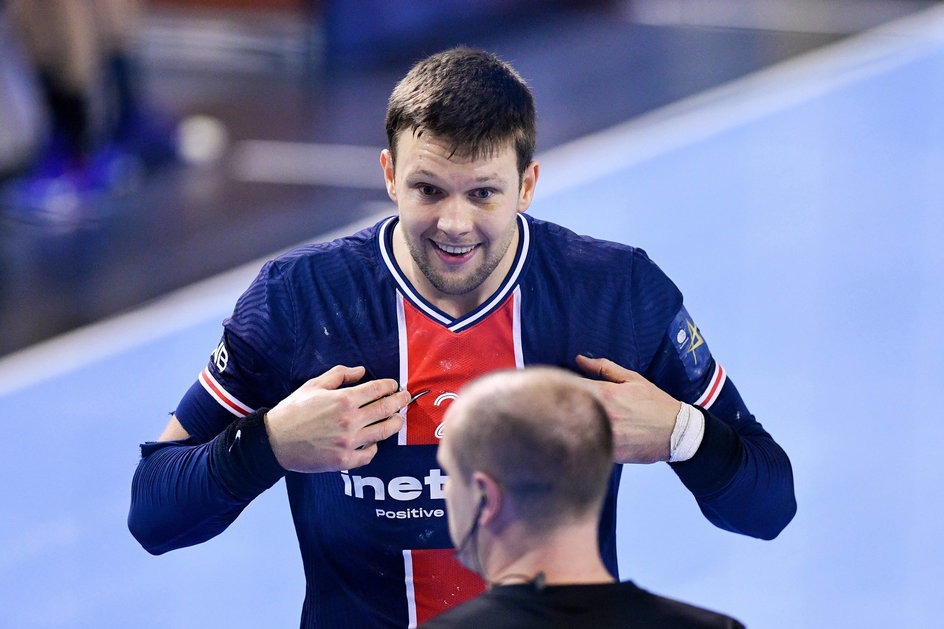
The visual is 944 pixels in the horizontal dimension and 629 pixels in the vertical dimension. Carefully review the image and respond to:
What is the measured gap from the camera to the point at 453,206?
3.24m

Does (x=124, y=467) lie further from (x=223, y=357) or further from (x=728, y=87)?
(x=728, y=87)

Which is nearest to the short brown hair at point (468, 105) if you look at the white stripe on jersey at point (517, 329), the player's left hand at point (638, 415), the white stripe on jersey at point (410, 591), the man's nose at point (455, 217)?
the man's nose at point (455, 217)

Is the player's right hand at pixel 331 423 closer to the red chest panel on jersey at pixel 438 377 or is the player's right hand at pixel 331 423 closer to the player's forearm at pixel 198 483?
the player's forearm at pixel 198 483

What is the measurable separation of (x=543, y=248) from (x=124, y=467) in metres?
3.73

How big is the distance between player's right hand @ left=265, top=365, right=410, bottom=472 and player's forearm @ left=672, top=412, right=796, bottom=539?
0.75 meters

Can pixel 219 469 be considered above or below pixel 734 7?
below

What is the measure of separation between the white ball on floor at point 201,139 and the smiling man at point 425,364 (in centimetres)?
750

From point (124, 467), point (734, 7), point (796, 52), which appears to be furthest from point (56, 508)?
point (734, 7)

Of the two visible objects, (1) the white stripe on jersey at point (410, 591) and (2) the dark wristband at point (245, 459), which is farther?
(1) the white stripe on jersey at point (410, 591)

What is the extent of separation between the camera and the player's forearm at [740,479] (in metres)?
3.25

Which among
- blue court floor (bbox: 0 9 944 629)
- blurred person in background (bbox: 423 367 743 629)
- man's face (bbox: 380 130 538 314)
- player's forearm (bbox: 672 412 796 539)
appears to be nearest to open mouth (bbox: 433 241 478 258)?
man's face (bbox: 380 130 538 314)

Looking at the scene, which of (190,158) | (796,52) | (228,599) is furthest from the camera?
(796,52)

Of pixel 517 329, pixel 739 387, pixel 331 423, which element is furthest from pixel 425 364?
pixel 739 387

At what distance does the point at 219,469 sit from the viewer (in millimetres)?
3201
